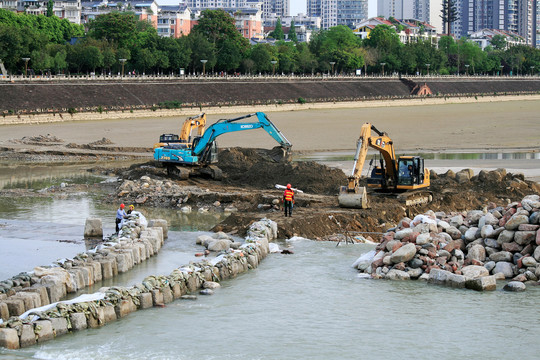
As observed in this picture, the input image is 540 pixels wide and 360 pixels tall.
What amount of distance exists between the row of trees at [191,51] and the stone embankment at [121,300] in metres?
86.2

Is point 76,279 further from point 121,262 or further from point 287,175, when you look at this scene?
point 287,175

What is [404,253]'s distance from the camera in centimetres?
2084

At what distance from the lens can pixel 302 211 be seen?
29.5 metres

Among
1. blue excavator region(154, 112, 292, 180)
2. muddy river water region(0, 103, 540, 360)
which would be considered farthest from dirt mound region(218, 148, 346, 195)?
muddy river water region(0, 103, 540, 360)

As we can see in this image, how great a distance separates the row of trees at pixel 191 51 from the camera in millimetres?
109812

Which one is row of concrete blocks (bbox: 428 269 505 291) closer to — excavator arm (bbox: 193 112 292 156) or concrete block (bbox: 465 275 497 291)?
concrete block (bbox: 465 275 497 291)

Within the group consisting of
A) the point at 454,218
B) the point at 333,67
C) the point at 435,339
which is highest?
the point at 333,67

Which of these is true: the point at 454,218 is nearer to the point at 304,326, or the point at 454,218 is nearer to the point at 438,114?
the point at 304,326

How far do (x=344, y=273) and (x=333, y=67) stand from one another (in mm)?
137917

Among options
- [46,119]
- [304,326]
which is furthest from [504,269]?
[46,119]

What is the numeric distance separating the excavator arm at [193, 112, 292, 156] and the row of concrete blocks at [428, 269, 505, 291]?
18.9m

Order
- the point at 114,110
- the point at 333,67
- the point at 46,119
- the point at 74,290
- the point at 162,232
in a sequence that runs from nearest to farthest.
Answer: the point at 74,290 < the point at 162,232 < the point at 46,119 < the point at 114,110 < the point at 333,67

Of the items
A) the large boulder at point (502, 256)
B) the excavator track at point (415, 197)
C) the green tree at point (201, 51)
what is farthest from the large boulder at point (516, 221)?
the green tree at point (201, 51)

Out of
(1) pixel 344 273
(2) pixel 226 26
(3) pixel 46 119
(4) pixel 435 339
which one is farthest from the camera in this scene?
(2) pixel 226 26
